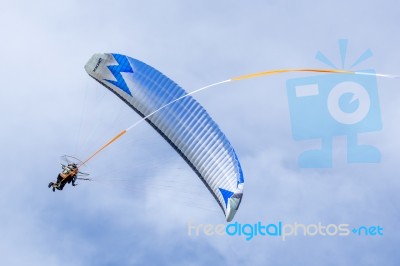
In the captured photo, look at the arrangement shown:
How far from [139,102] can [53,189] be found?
646 cm

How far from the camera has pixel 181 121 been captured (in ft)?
105

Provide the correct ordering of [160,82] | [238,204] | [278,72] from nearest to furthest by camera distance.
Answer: [278,72] → [238,204] → [160,82]

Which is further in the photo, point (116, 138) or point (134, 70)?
point (134, 70)

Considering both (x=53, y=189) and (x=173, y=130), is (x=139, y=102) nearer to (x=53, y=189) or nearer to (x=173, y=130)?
(x=173, y=130)

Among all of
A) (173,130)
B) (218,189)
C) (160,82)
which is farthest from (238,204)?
(160,82)

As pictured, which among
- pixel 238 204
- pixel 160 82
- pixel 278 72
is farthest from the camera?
pixel 160 82

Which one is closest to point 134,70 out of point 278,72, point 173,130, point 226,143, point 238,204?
point 173,130

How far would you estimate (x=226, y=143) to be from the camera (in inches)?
1231

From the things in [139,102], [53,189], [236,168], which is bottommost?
[53,189]

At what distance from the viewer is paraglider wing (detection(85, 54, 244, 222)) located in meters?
30.9

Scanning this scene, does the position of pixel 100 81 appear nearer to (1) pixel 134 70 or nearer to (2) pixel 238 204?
(1) pixel 134 70

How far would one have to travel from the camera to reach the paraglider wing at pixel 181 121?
101 feet

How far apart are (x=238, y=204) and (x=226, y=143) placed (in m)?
3.24

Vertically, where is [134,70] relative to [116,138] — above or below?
above
